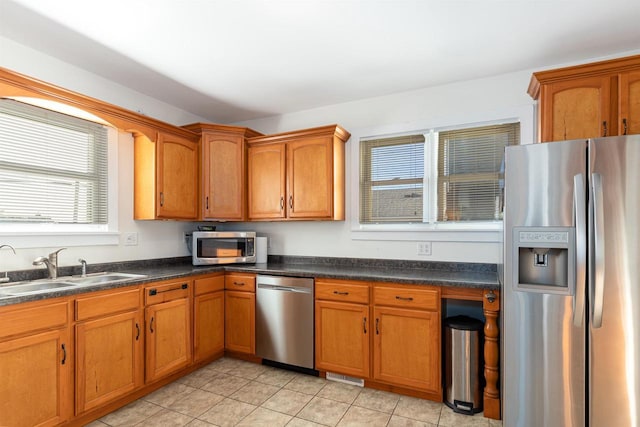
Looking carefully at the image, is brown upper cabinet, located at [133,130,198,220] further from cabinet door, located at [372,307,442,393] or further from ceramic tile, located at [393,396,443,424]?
ceramic tile, located at [393,396,443,424]

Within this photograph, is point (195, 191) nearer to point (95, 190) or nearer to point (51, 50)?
point (95, 190)

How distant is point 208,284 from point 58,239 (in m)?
1.19

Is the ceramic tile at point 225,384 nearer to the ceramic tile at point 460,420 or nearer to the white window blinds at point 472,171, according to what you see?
the ceramic tile at point 460,420

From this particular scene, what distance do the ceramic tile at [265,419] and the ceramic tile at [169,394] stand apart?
0.64 m

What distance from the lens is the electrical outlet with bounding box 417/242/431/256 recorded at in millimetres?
2998

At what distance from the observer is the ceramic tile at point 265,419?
2170 millimetres

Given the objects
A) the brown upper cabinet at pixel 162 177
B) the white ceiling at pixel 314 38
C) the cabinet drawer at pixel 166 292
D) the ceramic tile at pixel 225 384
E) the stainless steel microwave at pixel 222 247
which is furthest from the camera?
the stainless steel microwave at pixel 222 247

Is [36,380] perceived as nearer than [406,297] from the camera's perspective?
Yes

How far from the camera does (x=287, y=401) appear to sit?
8.07 ft

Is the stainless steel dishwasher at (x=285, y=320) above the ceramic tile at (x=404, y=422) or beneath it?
above

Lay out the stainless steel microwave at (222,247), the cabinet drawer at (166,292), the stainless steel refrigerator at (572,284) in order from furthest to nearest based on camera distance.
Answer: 1. the stainless steel microwave at (222,247)
2. the cabinet drawer at (166,292)
3. the stainless steel refrigerator at (572,284)

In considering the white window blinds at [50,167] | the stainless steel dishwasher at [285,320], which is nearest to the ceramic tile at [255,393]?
the stainless steel dishwasher at [285,320]

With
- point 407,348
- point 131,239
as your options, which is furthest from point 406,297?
point 131,239

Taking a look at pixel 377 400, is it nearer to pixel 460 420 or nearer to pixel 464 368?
pixel 460 420
